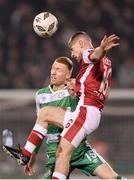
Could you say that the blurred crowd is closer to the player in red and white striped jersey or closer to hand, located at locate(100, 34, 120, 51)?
the player in red and white striped jersey

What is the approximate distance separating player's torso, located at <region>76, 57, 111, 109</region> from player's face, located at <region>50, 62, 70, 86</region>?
31 centimetres

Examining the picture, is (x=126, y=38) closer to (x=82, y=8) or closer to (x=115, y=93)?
(x=82, y=8)

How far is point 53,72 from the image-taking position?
898 cm

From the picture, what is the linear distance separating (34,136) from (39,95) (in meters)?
0.39

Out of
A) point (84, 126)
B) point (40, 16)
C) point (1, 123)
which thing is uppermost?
point (40, 16)

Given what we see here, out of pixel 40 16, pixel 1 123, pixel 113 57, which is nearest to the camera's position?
pixel 40 16

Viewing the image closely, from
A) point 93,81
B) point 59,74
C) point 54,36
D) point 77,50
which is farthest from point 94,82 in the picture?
point 54,36

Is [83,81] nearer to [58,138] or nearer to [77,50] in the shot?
[77,50]

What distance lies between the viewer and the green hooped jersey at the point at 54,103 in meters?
8.84

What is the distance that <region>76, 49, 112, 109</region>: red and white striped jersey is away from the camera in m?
8.63

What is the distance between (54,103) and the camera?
8938mm

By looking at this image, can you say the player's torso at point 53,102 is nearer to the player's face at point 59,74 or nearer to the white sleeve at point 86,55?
the player's face at point 59,74

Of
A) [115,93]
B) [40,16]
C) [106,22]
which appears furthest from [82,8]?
[40,16]

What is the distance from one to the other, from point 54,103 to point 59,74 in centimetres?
27
